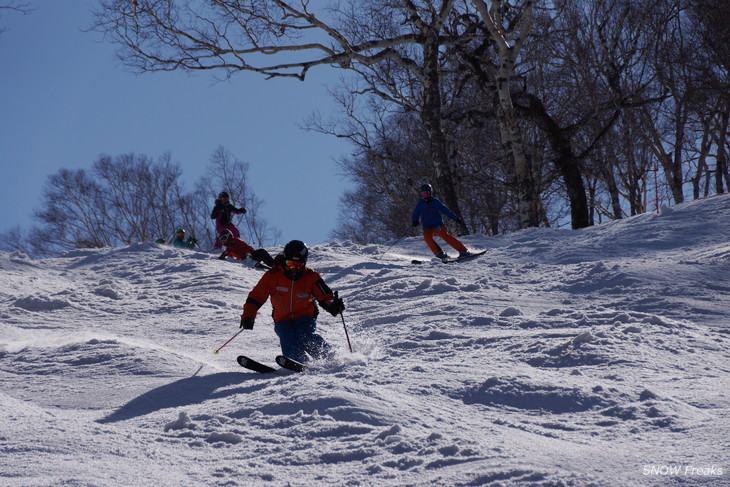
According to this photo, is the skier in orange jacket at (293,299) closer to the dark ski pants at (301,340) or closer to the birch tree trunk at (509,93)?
the dark ski pants at (301,340)

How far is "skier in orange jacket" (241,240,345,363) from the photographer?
5680mm

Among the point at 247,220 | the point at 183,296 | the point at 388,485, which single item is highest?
the point at 247,220

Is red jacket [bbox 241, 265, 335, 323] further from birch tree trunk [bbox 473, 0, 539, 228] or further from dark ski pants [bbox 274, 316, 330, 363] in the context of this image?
birch tree trunk [bbox 473, 0, 539, 228]

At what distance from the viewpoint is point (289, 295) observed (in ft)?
19.1

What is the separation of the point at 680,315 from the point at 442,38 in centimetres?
1108

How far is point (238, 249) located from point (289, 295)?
7.09m

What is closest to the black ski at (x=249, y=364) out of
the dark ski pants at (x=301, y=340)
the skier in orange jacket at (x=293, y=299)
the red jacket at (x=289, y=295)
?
the dark ski pants at (x=301, y=340)

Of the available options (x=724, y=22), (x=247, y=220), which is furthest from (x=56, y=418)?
(x=247, y=220)

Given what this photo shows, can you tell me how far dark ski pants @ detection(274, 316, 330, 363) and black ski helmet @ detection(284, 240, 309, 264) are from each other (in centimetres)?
55

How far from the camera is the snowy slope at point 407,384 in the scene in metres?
2.78

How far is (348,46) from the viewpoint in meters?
14.7

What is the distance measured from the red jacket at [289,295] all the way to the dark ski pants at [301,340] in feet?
0.20

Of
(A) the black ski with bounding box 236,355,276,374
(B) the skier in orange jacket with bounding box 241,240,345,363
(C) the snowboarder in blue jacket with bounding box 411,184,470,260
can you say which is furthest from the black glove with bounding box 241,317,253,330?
(C) the snowboarder in blue jacket with bounding box 411,184,470,260

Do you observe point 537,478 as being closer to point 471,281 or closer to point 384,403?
point 384,403
